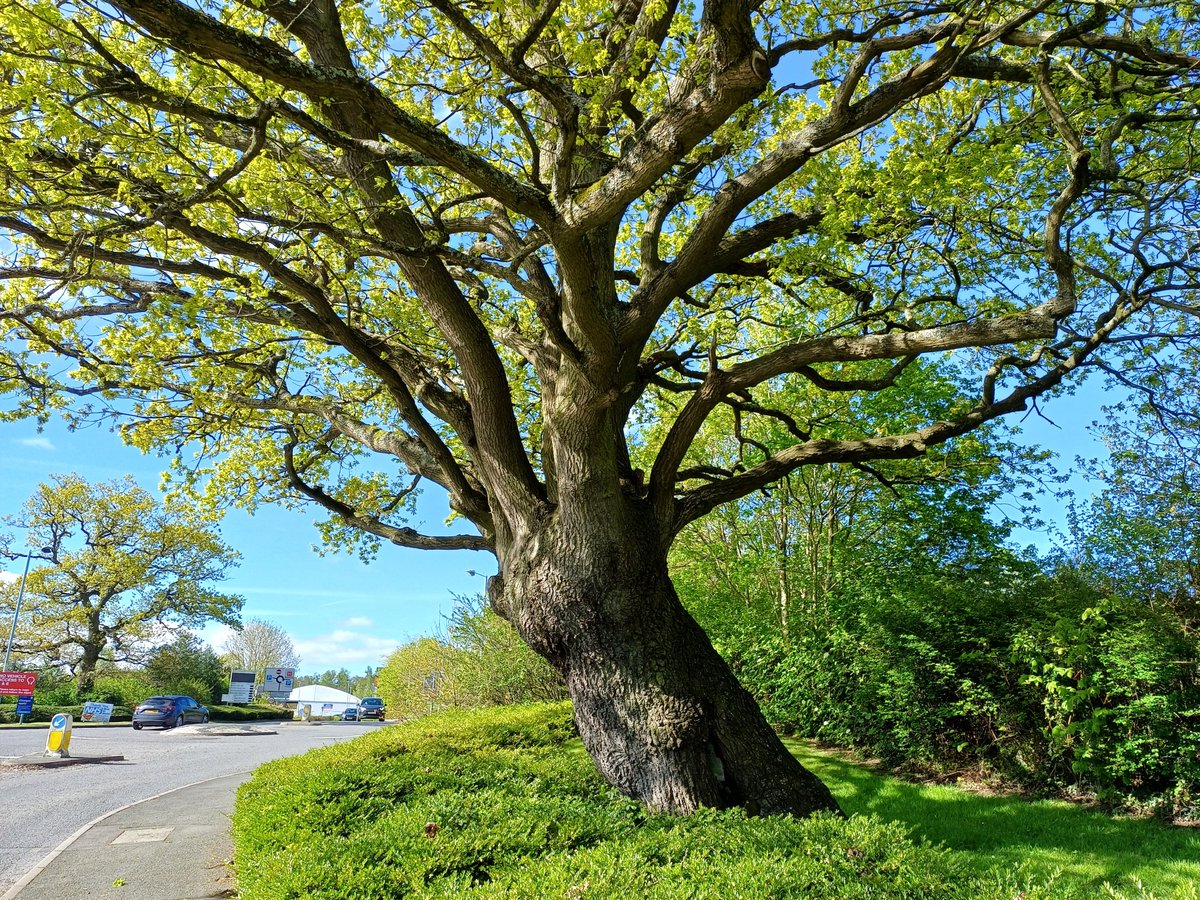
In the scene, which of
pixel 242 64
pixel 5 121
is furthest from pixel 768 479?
pixel 5 121

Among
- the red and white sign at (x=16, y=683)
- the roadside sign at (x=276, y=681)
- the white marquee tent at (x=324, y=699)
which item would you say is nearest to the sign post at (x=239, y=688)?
the roadside sign at (x=276, y=681)

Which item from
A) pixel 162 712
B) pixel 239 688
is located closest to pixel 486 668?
pixel 162 712

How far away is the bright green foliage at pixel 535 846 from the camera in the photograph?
3.44 meters

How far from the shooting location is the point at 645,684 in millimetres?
6094

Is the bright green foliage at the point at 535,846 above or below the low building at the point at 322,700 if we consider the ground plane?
below

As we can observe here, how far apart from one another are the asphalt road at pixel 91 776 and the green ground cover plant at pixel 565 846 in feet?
8.19

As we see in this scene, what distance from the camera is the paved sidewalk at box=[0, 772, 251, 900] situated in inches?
234

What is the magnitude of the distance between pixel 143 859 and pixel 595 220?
7.46 m

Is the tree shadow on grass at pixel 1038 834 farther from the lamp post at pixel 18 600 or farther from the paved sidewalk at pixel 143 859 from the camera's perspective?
the lamp post at pixel 18 600

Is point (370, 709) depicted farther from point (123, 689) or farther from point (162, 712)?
point (162, 712)

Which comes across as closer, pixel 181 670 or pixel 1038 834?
pixel 1038 834

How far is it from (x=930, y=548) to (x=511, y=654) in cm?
896

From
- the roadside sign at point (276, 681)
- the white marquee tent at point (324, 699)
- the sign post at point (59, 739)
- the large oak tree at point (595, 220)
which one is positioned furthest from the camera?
the white marquee tent at point (324, 699)

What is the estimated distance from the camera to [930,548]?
36.8 ft
